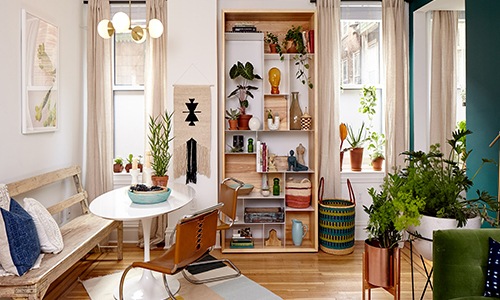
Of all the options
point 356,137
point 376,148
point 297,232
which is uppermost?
point 356,137

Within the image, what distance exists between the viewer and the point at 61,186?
13.5ft

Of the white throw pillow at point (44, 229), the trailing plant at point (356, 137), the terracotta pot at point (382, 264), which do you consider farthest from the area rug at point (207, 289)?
the trailing plant at point (356, 137)

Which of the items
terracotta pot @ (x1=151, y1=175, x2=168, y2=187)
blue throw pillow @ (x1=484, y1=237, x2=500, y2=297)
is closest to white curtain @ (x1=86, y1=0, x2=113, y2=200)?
terracotta pot @ (x1=151, y1=175, x2=168, y2=187)

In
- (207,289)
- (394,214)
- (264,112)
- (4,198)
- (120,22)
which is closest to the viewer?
(394,214)

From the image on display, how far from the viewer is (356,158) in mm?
4773

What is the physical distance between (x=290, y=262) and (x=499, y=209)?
6.61ft

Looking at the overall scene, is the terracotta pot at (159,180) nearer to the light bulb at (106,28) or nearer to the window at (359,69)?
the light bulb at (106,28)

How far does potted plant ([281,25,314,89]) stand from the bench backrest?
2504 millimetres

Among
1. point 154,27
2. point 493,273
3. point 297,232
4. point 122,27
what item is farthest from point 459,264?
point 122,27

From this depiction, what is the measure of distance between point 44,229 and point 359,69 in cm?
359

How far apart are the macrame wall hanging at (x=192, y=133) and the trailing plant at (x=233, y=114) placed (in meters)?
0.24

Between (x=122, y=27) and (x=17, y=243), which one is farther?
(x=122, y=27)

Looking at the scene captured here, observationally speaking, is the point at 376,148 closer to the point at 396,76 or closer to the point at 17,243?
the point at 396,76

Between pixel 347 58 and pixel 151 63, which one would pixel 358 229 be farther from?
pixel 151 63
